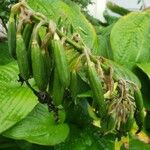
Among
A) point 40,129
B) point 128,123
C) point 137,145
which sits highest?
point 128,123

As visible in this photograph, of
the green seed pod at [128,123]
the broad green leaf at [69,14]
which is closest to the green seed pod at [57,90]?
the green seed pod at [128,123]

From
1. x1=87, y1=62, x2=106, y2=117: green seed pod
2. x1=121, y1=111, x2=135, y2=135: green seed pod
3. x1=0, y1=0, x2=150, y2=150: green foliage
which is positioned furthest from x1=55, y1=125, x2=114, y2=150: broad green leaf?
x1=87, y1=62, x2=106, y2=117: green seed pod

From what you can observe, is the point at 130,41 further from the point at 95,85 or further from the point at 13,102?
the point at 95,85

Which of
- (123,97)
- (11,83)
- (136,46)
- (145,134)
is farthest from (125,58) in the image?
(123,97)

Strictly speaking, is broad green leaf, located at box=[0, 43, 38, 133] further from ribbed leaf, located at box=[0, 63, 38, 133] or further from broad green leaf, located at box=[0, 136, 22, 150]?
broad green leaf, located at box=[0, 136, 22, 150]

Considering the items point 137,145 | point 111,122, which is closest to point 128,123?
point 111,122

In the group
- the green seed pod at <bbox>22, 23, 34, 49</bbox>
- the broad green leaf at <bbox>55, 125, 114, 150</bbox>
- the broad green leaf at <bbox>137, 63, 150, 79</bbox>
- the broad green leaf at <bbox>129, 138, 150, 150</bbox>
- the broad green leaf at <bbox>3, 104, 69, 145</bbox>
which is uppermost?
the green seed pod at <bbox>22, 23, 34, 49</bbox>

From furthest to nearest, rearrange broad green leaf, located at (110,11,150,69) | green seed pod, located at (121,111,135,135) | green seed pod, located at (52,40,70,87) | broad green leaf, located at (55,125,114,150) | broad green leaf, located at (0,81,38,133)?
1. broad green leaf, located at (110,11,150,69)
2. broad green leaf, located at (55,125,114,150)
3. broad green leaf, located at (0,81,38,133)
4. green seed pod, located at (121,111,135,135)
5. green seed pod, located at (52,40,70,87)
